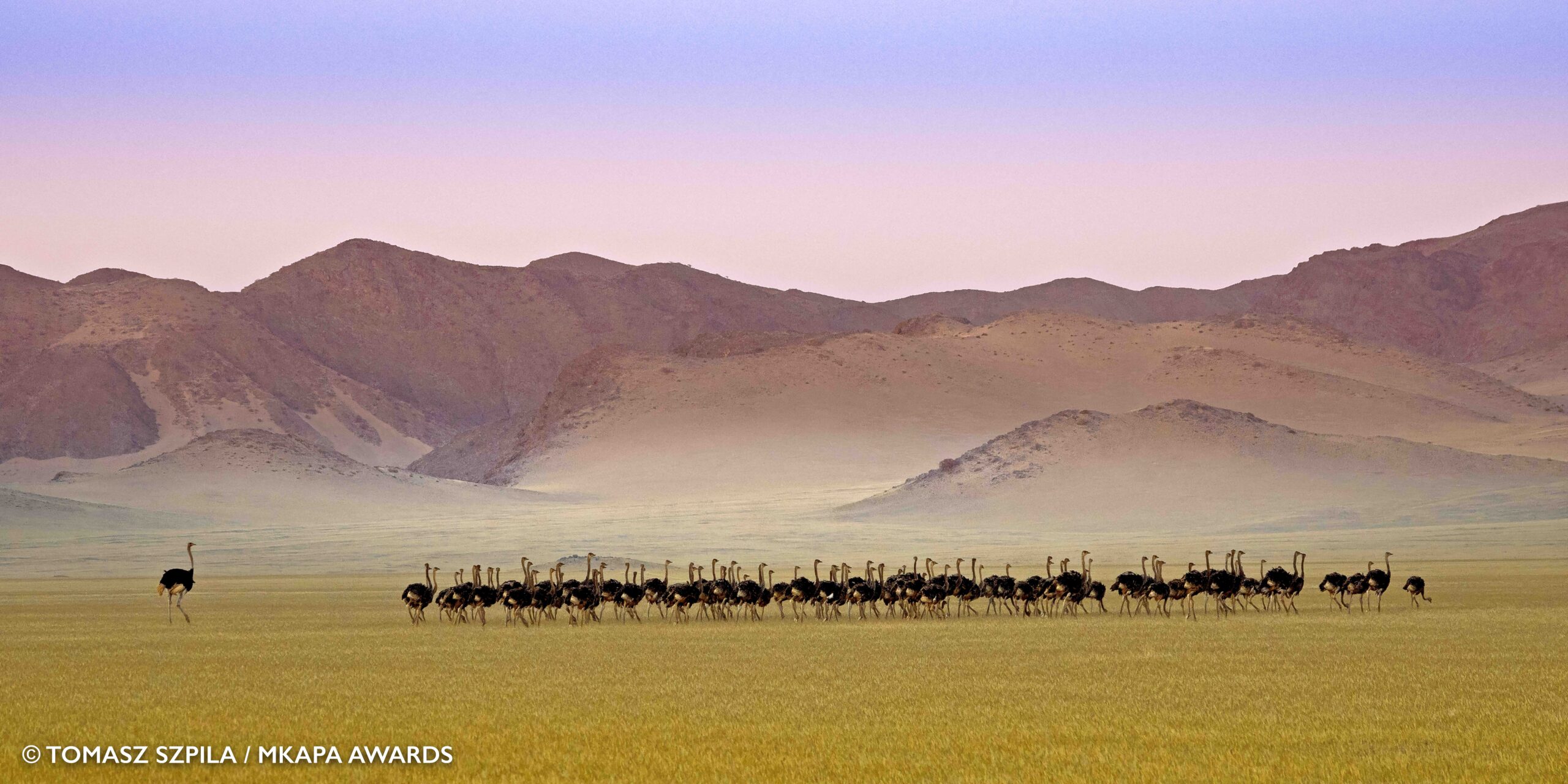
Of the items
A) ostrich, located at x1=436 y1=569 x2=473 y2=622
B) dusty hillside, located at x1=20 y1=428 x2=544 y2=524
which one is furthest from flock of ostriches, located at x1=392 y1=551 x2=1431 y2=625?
dusty hillside, located at x1=20 y1=428 x2=544 y2=524

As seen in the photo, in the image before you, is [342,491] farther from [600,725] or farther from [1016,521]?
[600,725]

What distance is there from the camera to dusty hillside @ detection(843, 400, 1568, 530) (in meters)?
78.8

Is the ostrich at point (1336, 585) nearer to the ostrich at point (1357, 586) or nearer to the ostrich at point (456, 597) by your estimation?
the ostrich at point (1357, 586)

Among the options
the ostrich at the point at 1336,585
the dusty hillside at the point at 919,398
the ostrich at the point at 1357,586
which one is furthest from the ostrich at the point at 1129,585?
the dusty hillside at the point at 919,398

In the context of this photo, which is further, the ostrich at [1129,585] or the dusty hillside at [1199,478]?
the dusty hillside at [1199,478]

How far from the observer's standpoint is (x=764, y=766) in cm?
1316

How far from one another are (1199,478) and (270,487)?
195 feet

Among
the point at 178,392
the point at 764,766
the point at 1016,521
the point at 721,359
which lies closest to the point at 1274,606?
the point at 764,766

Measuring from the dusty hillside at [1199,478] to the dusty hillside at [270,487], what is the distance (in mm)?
31120

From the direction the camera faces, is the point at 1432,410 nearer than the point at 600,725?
No

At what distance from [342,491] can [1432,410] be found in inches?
3297

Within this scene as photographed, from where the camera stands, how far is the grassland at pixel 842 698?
518 inches

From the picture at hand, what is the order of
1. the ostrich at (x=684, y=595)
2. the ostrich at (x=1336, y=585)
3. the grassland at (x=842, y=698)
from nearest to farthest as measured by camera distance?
the grassland at (x=842, y=698) → the ostrich at (x=684, y=595) → the ostrich at (x=1336, y=585)

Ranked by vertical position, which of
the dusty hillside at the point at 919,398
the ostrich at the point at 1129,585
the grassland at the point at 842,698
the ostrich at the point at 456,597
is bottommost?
the grassland at the point at 842,698
